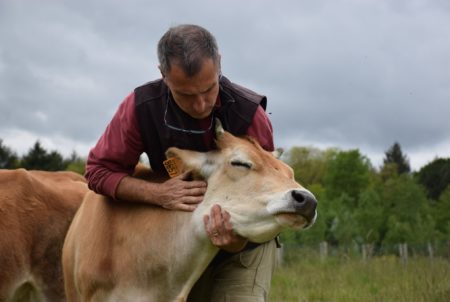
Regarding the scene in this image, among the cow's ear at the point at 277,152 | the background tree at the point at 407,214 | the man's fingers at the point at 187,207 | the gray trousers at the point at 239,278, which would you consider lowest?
the gray trousers at the point at 239,278

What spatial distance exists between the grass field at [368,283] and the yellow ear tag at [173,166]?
16.7 feet

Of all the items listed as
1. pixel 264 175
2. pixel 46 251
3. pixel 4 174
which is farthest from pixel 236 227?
pixel 4 174

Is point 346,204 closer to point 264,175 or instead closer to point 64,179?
point 64,179

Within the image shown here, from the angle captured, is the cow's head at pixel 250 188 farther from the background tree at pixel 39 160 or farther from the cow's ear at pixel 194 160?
the background tree at pixel 39 160

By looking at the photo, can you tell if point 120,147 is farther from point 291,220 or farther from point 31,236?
point 31,236

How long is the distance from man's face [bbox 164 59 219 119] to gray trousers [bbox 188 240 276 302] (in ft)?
3.98

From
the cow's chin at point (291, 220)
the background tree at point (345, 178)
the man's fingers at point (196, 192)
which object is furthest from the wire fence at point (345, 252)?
the background tree at point (345, 178)

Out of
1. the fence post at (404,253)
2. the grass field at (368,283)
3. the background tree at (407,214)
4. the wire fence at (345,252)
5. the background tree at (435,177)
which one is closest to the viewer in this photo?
the grass field at (368,283)

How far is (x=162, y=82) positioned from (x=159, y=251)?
4.24 feet

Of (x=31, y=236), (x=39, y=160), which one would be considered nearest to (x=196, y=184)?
(x=31, y=236)

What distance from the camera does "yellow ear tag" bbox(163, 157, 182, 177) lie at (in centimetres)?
508

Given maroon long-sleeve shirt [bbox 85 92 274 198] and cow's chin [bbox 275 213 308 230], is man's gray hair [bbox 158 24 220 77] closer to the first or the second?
maroon long-sleeve shirt [bbox 85 92 274 198]

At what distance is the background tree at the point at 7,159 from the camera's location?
151ft

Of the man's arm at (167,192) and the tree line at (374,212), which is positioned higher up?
the tree line at (374,212)
